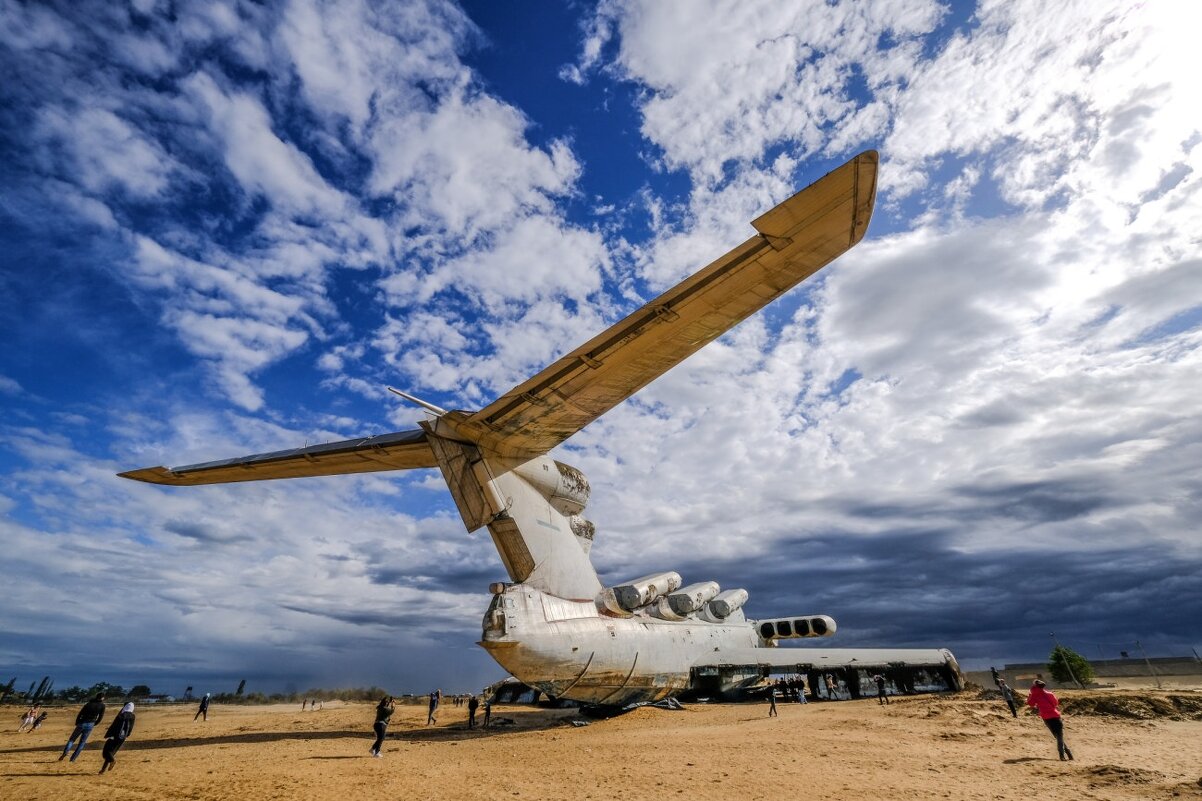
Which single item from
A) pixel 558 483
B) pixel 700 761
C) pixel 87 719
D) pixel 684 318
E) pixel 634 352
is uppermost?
pixel 684 318

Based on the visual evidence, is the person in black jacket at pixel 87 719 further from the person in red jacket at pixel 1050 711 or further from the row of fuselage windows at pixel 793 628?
the row of fuselage windows at pixel 793 628

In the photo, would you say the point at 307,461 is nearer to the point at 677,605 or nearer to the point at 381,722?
the point at 381,722

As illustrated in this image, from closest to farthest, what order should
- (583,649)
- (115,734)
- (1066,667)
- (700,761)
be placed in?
(700,761), (115,734), (583,649), (1066,667)

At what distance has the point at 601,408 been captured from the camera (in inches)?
490

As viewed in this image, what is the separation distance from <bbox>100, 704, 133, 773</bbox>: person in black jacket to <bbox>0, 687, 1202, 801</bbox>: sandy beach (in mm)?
288

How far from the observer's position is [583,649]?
1350 cm

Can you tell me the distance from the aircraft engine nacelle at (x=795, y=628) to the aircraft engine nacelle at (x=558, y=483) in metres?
13.9

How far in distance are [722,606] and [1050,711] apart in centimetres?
1479

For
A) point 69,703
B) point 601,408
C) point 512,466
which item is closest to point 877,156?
point 601,408

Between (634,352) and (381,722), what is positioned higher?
(634,352)

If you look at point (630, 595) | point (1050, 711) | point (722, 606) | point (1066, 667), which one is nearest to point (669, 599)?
point (630, 595)

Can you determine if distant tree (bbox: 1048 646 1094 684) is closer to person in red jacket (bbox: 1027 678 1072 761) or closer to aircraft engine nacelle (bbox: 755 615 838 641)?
aircraft engine nacelle (bbox: 755 615 838 641)

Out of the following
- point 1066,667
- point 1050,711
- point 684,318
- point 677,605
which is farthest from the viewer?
point 1066,667

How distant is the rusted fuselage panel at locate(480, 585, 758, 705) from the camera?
1231cm
